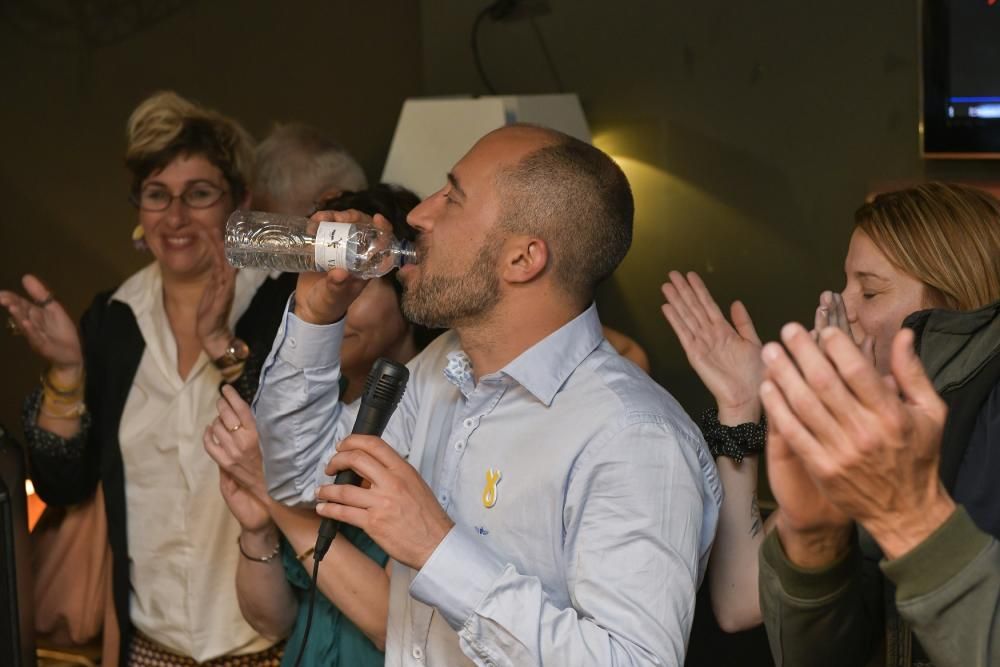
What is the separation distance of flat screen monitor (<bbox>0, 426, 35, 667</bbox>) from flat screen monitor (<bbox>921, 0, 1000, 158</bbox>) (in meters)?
2.13

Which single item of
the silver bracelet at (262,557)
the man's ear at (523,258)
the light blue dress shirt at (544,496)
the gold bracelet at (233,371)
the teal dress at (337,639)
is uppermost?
the man's ear at (523,258)

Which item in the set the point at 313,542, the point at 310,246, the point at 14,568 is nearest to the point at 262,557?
the point at 313,542

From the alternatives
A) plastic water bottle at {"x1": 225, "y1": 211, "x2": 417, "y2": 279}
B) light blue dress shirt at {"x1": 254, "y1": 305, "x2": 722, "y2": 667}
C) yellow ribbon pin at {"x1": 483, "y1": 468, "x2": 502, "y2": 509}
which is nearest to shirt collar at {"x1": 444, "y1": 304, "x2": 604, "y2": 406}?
light blue dress shirt at {"x1": 254, "y1": 305, "x2": 722, "y2": 667}

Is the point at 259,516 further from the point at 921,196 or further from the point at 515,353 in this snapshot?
the point at 921,196

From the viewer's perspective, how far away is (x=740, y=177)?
331 centimetres

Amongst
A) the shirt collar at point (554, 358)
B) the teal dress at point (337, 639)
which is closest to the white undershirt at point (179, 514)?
the teal dress at point (337, 639)

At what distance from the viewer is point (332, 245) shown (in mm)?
1738

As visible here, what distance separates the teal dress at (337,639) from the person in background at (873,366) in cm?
56

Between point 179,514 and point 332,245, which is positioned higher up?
point 332,245

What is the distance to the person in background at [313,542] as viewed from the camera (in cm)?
185

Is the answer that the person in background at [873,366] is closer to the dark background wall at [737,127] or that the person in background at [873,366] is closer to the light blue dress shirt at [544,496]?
the light blue dress shirt at [544,496]

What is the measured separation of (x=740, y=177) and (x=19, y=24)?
251 cm

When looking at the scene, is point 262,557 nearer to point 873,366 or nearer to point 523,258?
point 523,258

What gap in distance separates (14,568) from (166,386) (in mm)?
564
